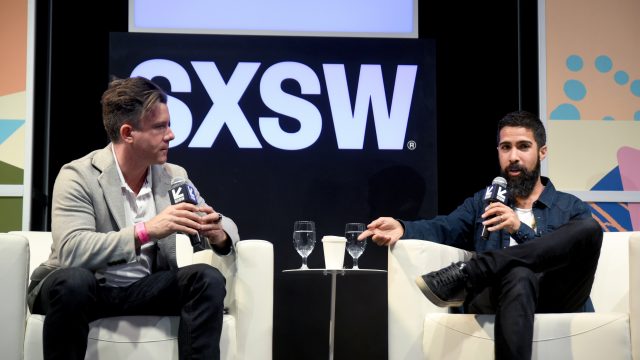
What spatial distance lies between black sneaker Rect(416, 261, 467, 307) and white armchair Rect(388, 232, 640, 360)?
0.36 ft

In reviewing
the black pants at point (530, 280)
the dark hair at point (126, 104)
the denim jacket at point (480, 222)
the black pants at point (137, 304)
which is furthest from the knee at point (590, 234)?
the dark hair at point (126, 104)

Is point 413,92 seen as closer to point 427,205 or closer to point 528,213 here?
point 427,205

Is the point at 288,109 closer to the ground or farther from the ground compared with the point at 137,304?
farther from the ground

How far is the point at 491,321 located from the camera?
3.04 m

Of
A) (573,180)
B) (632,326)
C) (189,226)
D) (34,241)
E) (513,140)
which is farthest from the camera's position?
(573,180)

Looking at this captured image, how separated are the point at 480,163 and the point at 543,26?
845 millimetres

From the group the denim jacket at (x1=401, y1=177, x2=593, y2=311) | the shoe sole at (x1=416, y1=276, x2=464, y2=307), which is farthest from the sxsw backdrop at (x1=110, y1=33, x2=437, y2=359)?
the shoe sole at (x1=416, y1=276, x2=464, y2=307)

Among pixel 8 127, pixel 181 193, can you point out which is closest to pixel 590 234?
pixel 181 193

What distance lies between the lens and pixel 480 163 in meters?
4.83

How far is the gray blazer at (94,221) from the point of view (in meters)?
2.85

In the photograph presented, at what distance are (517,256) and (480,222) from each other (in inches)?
24.9

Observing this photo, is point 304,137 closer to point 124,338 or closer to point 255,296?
point 255,296

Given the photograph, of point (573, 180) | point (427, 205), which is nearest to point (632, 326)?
point (427, 205)

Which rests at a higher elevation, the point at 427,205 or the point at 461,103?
the point at 461,103
